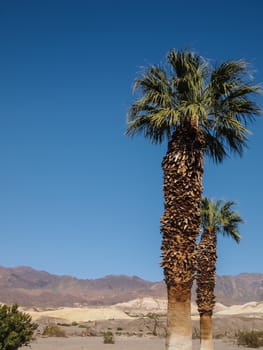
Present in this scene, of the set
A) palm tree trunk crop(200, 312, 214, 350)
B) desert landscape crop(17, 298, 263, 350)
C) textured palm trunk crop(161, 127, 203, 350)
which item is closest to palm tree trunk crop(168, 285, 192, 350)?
textured palm trunk crop(161, 127, 203, 350)

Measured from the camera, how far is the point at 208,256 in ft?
78.2

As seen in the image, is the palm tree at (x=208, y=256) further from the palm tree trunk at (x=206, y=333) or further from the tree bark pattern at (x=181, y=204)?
the tree bark pattern at (x=181, y=204)

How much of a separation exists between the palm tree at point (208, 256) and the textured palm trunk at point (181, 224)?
1063 cm

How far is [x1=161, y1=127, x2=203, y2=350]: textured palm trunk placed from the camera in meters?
11.8

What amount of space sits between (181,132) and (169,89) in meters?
1.35

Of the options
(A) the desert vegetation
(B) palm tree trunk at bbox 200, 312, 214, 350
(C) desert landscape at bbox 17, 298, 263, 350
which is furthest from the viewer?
(C) desert landscape at bbox 17, 298, 263, 350

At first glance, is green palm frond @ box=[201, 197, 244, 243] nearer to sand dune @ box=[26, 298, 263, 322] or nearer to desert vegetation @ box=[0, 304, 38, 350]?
desert vegetation @ box=[0, 304, 38, 350]

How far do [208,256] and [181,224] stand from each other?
11760 mm

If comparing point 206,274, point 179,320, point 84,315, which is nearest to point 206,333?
point 206,274

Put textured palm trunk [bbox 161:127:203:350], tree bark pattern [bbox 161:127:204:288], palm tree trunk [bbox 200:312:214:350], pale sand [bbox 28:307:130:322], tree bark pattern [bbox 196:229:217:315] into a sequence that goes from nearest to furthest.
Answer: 1. textured palm trunk [bbox 161:127:203:350]
2. tree bark pattern [bbox 161:127:204:288]
3. palm tree trunk [bbox 200:312:214:350]
4. tree bark pattern [bbox 196:229:217:315]
5. pale sand [bbox 28:307:130:322]

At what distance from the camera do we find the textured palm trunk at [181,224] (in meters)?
11.8

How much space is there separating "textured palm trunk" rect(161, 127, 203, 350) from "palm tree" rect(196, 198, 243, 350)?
10632mm

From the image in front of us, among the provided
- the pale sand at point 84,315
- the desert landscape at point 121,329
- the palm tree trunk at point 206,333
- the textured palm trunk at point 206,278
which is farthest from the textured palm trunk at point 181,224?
the pale sand at point 84,315

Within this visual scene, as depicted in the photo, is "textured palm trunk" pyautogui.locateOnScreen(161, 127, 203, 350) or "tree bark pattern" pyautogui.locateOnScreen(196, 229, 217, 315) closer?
"textured palm trunk" pyautogui.locateOnScreen(161, 127, 203, 350)
